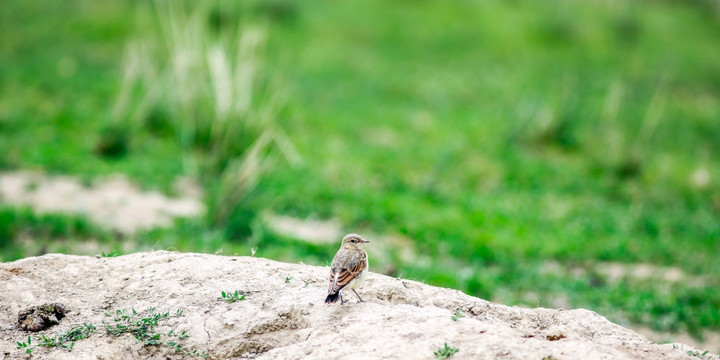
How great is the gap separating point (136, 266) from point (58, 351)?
85cm

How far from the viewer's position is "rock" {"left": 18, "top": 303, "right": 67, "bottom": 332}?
368 cm

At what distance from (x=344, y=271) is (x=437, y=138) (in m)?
8.51

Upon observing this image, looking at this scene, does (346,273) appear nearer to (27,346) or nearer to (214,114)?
(27,346)

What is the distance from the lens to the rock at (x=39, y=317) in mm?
3678

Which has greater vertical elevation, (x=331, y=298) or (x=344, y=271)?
(x=344, y=271)

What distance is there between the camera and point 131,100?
37.6 ft

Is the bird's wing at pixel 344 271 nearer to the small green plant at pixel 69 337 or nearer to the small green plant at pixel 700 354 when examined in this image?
the small green plant at pixel 69 337

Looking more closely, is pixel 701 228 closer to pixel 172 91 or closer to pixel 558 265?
pixel 558 265

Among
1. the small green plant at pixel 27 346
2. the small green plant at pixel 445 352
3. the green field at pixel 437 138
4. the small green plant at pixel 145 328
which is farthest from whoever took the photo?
the green field at pixel 437 138

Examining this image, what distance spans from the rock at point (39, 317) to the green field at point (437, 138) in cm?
297

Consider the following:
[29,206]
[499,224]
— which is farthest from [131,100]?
[499,224]

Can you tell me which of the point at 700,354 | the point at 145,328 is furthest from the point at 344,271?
the point at 700,354

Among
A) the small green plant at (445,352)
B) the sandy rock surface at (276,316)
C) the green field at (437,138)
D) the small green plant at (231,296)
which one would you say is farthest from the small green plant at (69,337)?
the green field at (437,138)

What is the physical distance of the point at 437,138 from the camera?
11.9 metres
